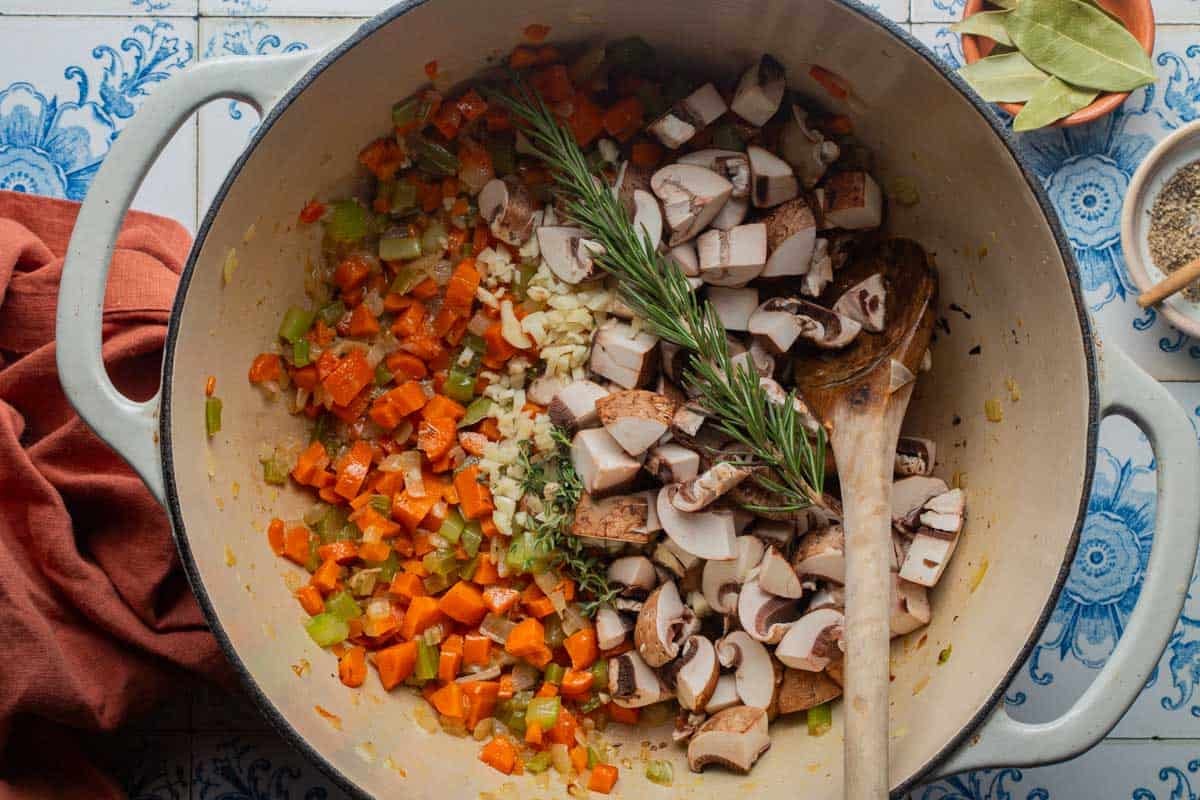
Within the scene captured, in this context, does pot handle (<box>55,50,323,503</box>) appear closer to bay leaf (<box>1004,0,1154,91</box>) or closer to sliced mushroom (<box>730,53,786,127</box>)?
sliced mushroom (<box>730,53,786,127</box>)

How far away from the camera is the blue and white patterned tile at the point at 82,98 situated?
1727mm

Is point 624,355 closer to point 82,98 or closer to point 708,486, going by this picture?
point 708,486

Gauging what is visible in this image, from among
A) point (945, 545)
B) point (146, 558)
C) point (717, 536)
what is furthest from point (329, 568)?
point (945, 545)

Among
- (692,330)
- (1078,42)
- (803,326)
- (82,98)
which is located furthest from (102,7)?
(1078,42)

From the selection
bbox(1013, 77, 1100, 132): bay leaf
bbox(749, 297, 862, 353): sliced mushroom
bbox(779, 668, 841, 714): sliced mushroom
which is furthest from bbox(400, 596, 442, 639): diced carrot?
bbox(1013, 77, 1100, 132): bay leaf

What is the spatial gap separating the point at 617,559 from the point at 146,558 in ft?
2.31

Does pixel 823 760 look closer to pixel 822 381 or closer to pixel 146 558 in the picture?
pixel 822 381

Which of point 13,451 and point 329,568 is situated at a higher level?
point 13,451

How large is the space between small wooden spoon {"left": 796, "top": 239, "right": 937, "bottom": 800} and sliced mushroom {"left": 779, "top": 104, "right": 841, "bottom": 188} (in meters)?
0.15

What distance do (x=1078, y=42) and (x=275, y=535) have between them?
148 cm

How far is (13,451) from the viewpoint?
4.91 feet

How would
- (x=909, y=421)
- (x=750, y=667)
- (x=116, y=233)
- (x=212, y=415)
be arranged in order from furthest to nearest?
(x=909, y=421) < (x=750, y=667) < (x=212, y=415) < (x=116, y=233)

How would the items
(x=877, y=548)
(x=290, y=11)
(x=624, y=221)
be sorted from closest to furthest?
(x=877, y=548) → (x=624, y=221) → (x=290, y=11)

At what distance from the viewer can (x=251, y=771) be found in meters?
1.68
